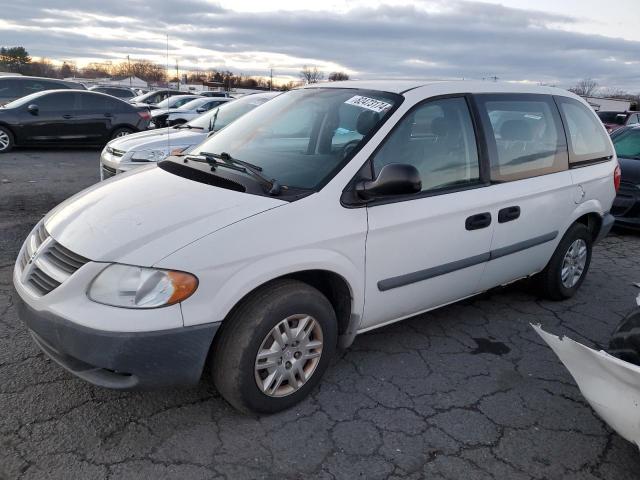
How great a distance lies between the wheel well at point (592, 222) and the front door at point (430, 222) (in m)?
1.55

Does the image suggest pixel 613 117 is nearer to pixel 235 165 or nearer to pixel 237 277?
pixel 235 165

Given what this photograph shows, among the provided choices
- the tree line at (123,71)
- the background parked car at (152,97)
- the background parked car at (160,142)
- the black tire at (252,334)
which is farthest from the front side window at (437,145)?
the tree line at (123,71)

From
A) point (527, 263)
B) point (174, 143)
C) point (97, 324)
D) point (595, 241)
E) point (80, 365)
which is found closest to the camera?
point (97, 324)

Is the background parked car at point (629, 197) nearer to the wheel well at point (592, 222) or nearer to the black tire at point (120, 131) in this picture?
the wheel well at point (592, 222)

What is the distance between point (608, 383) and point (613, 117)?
18187 millimetres

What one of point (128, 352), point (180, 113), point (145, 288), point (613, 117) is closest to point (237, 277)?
point (145, 288)

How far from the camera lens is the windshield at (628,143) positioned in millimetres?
7488

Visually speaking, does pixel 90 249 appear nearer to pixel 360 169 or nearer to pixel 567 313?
pixel 360 169

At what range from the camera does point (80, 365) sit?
2.41 m

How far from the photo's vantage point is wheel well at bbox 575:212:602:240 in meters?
4.55

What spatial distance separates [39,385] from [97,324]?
38.3 inches

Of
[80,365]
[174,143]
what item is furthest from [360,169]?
[174,143]

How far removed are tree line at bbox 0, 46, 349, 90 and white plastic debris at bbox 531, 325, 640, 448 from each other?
48.7 m

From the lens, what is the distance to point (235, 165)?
313 centimetres
